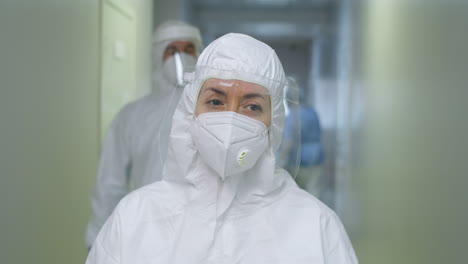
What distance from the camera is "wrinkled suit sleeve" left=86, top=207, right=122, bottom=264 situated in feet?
4.26

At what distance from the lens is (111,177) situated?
247 cm

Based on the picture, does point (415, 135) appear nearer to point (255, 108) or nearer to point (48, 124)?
point (255, 108)

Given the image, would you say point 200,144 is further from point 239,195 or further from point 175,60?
point 175,60

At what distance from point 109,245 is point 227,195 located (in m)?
0.32

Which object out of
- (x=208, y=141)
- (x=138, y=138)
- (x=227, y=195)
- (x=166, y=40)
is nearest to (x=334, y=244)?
(x=227, y=195)

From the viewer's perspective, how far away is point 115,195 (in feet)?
8.09

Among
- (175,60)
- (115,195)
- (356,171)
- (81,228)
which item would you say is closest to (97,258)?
(115,195)

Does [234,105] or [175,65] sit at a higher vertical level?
[175,65]

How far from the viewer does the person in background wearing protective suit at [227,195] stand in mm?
1328

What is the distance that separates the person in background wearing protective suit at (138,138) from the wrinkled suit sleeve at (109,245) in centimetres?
96

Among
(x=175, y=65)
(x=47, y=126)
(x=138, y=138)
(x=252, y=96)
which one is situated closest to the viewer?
(x=252, y=96)

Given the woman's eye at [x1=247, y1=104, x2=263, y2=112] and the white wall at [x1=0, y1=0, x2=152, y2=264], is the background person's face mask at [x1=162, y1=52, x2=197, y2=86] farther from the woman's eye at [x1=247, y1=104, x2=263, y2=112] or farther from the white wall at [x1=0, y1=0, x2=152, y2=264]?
the woman's eye at [x1=247, y1=104, x2=263, y2=112]

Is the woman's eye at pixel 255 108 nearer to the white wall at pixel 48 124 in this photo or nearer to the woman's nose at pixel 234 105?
the woman's nose at pixel 234 105

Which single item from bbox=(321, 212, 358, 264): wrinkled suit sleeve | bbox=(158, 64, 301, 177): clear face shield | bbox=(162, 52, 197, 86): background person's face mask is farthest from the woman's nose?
bbox=(162, 52, 197, 86): background person's face mask
